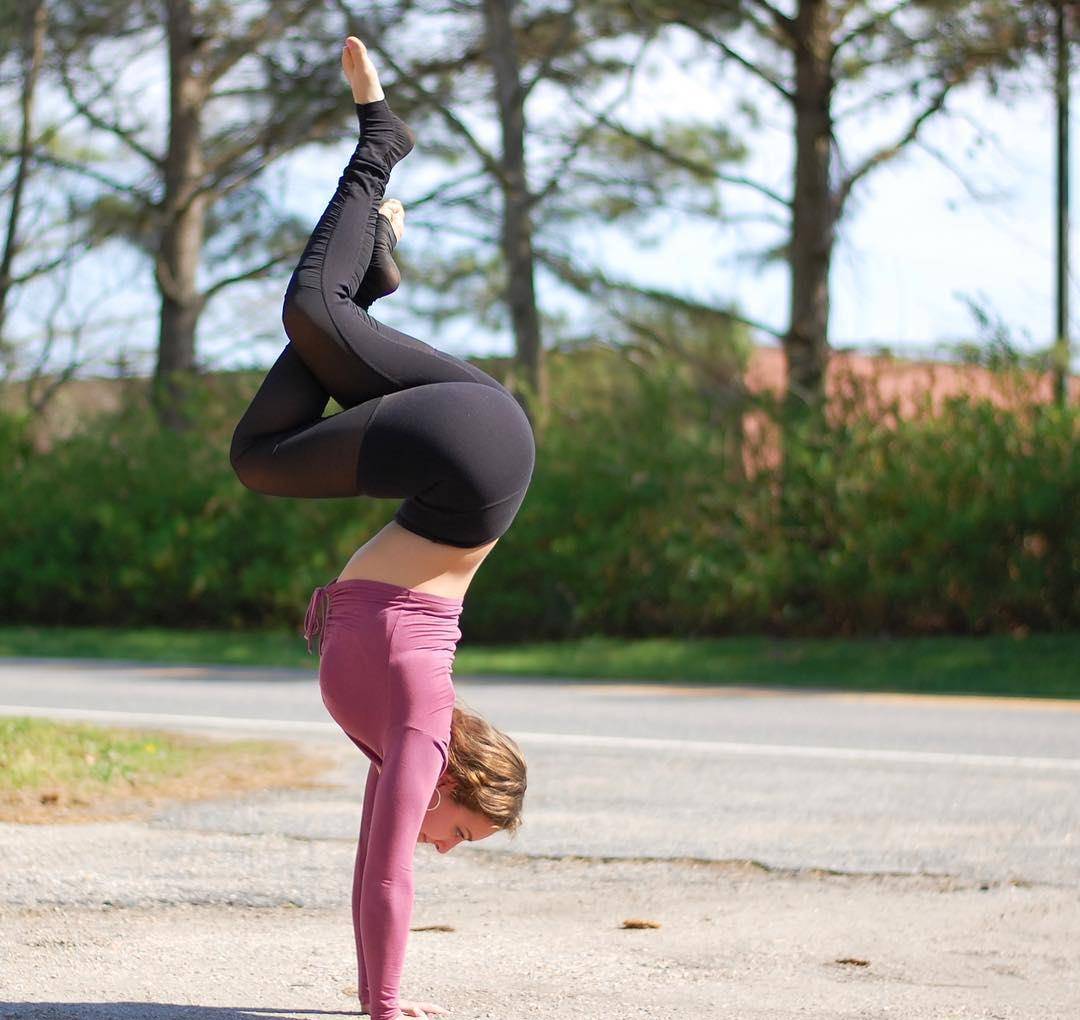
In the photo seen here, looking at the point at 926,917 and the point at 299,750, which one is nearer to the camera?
the point at 926,917

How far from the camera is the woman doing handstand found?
3.37 m

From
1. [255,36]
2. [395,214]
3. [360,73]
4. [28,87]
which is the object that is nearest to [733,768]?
[395,214]

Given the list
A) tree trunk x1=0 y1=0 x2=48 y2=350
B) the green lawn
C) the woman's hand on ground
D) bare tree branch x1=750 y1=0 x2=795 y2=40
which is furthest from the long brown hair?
tree trunk x1=0 y1=0 x2=48 y2=350

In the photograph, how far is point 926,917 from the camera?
16.1 feet

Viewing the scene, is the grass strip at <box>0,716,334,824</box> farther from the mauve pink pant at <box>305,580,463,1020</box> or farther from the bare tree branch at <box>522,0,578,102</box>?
the bare tree branch at <box>522,0,578,102</box>

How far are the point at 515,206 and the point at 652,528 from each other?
16.8 feet

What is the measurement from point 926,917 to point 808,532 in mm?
12247

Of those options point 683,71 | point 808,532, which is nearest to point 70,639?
point 808,532

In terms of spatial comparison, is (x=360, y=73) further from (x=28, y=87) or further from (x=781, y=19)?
(x=28, y=87)

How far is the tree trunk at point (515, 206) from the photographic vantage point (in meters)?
20.5

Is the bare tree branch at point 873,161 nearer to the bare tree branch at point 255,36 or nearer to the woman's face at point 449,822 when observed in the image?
the bare tree branch at point 255,36

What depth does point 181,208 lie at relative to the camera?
23.6 m

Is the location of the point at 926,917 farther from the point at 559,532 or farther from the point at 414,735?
the point at 559,532

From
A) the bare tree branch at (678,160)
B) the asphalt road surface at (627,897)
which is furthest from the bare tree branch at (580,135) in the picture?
the asphalt road surface at (627,897)
